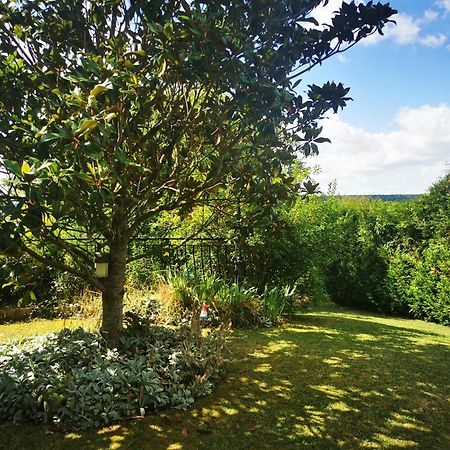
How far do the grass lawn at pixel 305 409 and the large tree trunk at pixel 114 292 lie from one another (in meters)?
1.29

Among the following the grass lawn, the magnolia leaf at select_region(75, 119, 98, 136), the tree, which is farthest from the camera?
the grass lawn

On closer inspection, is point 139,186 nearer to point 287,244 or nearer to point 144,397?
point 144,397

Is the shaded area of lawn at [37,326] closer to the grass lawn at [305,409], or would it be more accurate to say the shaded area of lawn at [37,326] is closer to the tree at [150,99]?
the tree at [150,99]

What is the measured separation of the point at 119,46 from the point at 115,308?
8.88 feet

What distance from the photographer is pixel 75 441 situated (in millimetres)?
2734

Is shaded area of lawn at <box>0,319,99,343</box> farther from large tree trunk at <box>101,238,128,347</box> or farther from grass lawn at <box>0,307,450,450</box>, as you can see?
grass lawn at <box>0,307,450,450</box>

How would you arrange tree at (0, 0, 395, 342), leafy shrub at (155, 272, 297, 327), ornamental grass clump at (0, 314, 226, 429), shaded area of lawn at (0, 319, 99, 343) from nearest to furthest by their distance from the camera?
tree at (0, 0, 395, 342)
ornamental grass clump at (0, 314, 226, 429)
shaded area of lawn at (0, 319, 99, 343)
leafy shrub at (155, 272, 297, 327)

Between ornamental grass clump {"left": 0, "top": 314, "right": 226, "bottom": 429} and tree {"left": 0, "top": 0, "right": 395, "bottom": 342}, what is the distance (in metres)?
0.44

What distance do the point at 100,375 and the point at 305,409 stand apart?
6.05ft

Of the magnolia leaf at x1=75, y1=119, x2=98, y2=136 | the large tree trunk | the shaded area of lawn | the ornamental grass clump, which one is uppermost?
the magnolia leaf at x1=75, y1=119, x2=98, y2=136

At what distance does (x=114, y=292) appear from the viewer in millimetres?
4113

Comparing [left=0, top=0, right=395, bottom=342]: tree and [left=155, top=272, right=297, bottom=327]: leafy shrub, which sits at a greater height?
[left=0, top=0, right=395, bottom=342]: tree

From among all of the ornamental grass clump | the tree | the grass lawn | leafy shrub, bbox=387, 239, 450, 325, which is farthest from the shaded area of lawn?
leafy shrub, bbox=387, 239, 450, 325

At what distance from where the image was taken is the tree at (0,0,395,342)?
2434mm
